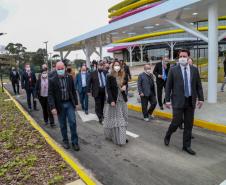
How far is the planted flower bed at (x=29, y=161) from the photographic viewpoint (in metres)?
4.16

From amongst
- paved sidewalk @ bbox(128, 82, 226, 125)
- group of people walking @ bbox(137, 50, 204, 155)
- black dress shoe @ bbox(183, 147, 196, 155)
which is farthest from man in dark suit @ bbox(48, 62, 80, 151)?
paved sidewalk @ bbox(128, 82, 226, 125)

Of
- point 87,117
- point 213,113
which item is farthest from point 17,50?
point 213,113

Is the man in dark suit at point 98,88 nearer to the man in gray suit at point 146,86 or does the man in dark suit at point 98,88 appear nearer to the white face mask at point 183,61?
the man in gray suit at point 146,86

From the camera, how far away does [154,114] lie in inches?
346

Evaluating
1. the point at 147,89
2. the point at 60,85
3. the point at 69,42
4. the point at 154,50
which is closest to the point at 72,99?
the point at 60,85

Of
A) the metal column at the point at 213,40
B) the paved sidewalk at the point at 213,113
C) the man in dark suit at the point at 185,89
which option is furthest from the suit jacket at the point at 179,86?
the metal column at the point at 213,40

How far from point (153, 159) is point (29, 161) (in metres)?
2.43

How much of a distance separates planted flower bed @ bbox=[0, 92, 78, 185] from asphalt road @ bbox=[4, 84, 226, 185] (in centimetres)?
48

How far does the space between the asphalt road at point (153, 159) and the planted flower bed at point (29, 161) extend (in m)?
0.48

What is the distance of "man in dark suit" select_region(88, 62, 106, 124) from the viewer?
7.98 m

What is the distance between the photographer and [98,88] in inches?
314

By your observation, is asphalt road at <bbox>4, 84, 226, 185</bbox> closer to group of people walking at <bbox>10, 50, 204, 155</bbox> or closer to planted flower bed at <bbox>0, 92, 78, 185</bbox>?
group of people walking at <bbox>10, 50, 204, 155</bbox>

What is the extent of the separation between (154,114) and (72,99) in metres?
4.12

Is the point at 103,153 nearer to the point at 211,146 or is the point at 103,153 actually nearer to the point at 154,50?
the point at 211,146
